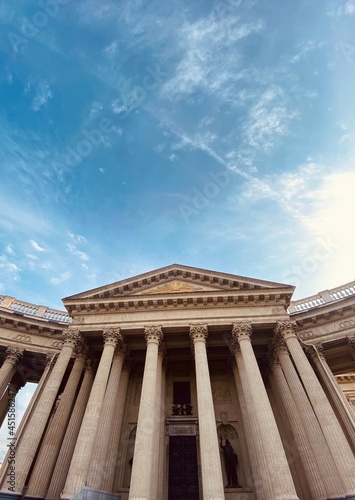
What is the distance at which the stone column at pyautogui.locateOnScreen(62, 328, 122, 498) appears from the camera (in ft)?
40.4

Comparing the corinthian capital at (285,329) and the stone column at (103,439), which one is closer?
the stone column at (103,439)

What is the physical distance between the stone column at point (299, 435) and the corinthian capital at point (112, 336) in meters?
9.60

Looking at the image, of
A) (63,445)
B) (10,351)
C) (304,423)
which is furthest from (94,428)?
(304,423)

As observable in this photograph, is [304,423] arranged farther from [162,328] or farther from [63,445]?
[63,445]

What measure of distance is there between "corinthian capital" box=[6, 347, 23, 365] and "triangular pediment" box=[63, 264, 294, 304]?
15.3 ft

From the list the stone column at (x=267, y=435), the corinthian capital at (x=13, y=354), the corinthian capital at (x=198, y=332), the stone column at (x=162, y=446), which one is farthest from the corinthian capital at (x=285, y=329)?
the corinthian capital at (x=13, y=354)

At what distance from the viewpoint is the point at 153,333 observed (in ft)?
57.0

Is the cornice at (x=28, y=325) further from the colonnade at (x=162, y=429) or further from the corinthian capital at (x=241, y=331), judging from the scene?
the corinthian capital at (x=241, y=331)

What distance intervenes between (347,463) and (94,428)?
11.1m

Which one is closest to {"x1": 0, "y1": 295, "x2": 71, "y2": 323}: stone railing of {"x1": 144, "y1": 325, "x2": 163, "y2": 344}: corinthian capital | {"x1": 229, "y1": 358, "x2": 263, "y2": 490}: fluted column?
{"x1": 144, "y1": 325, "x2": 163, "y2": 344}: corinthian capital

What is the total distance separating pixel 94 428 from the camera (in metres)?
13.9

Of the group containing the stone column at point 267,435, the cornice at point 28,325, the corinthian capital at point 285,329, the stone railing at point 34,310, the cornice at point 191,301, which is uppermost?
the stone railing at point 34,310

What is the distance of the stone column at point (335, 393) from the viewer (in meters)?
16.1

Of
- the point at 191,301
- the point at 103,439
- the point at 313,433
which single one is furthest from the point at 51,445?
the point at 313,433
